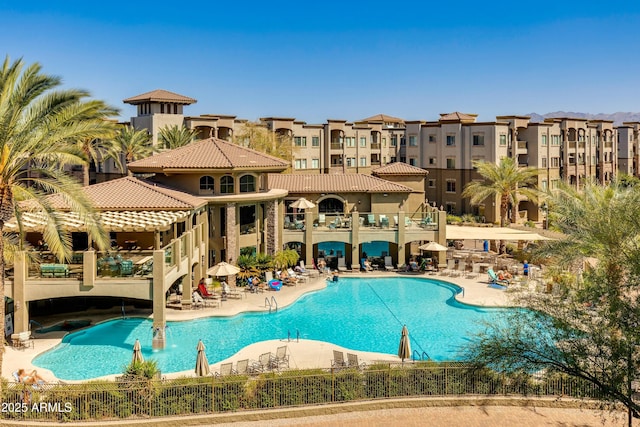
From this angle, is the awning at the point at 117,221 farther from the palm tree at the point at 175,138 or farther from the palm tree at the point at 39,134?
the palm tree at the point at 175,138

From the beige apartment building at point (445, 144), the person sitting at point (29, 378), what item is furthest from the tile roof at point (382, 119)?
the person sitting at point (29, 378)

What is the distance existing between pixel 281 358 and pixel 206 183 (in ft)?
54.6

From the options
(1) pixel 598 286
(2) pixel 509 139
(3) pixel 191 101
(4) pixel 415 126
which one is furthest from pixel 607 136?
(1) pixel 598 286

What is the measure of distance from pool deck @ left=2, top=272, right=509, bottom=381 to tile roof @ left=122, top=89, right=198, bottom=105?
→ 102 feet

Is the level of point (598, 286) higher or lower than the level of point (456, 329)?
higher

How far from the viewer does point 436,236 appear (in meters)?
40.2

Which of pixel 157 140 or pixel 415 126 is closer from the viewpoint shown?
pixel 157 140

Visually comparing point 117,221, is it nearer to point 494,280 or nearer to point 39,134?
point 39,134

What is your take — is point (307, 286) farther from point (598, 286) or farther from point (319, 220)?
point (598, 286)

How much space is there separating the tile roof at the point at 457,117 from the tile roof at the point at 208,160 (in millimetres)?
35502

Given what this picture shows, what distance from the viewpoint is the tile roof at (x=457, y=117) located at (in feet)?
224

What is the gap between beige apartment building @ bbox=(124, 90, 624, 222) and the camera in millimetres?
61875

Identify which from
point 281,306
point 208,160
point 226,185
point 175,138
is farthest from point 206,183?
point 175,138

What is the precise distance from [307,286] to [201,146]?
37.6ft
